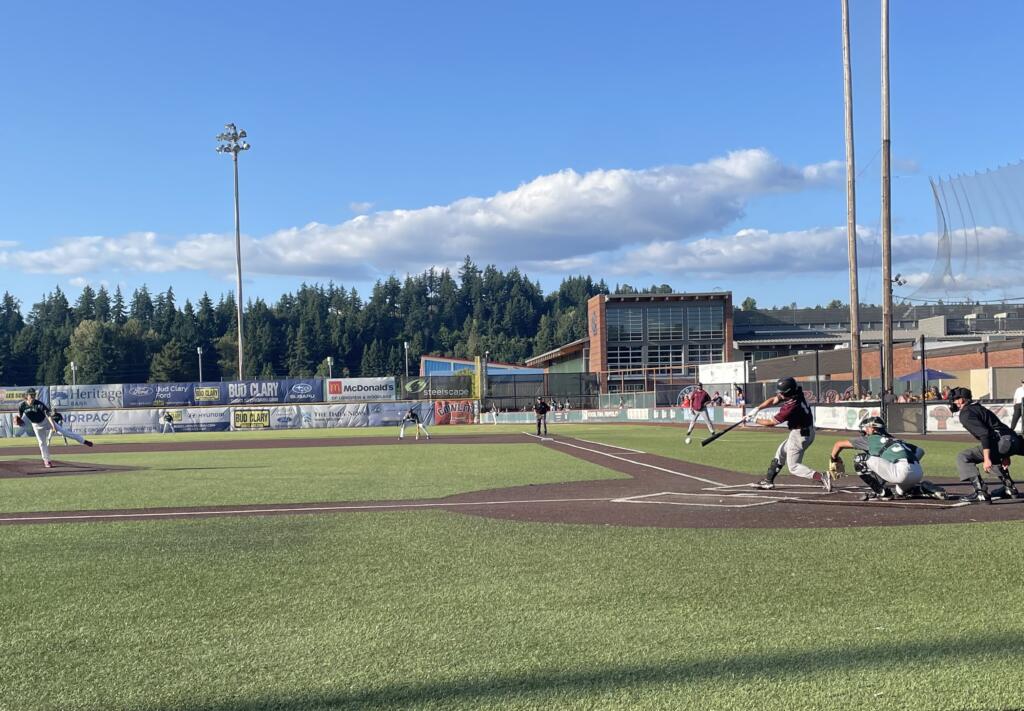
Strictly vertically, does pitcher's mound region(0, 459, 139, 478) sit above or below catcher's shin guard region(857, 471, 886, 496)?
below

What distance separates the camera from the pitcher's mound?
→ 808 inches

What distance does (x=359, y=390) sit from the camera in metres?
63.3

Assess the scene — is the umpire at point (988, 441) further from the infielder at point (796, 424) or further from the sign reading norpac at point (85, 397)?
the sign reading norpac at point (85, 397)

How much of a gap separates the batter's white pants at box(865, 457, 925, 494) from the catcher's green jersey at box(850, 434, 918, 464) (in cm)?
6

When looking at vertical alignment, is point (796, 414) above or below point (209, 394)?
above

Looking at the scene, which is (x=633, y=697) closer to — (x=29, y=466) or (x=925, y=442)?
(x=29, y=466)

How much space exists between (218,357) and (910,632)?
608 ft

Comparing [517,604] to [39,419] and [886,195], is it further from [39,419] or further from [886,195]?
[886,195]

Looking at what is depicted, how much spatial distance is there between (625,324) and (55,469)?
3201 inches

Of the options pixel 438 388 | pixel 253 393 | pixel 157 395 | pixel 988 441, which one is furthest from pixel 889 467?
pixel 157 395

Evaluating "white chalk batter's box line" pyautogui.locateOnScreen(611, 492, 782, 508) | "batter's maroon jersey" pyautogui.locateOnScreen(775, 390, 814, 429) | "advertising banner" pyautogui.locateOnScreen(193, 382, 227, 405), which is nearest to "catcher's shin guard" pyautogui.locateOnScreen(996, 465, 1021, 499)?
"batter's maroon jersey" pyautogui.locateOnScreen(775, 390, 814, 429)

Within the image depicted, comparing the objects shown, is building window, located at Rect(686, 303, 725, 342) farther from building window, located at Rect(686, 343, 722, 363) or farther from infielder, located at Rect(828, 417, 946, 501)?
infielder, located at Rect(828, 417, 946, 501)

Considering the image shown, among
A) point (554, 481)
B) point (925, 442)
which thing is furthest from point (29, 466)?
point (925, 442)

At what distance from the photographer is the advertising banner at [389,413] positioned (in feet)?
197
